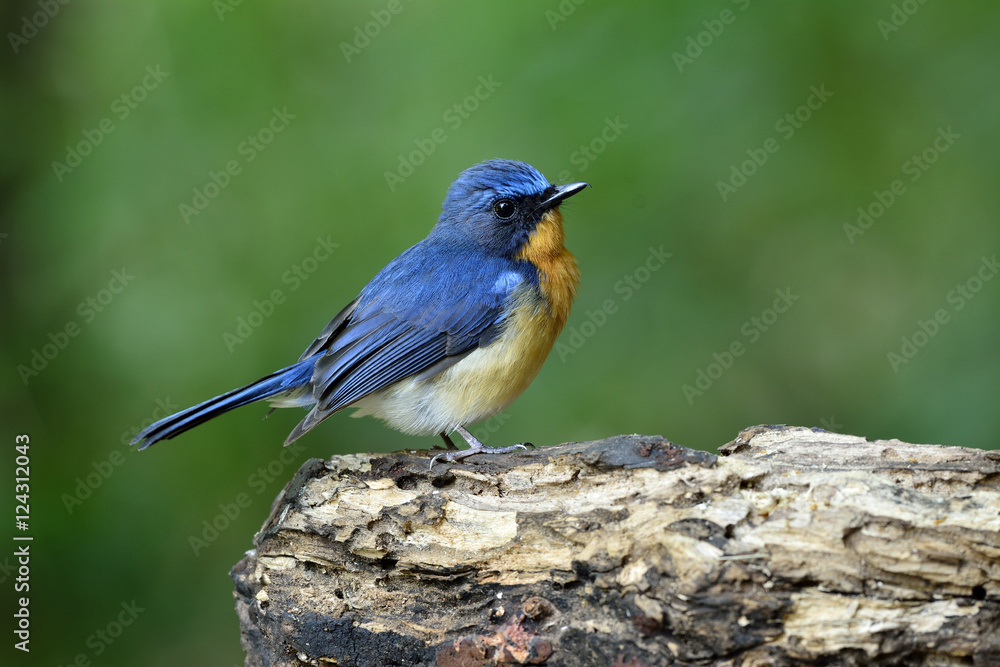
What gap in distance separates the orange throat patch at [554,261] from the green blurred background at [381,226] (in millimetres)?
421

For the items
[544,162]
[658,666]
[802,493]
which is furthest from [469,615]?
[544,162]

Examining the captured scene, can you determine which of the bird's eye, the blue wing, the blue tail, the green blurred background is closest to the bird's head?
the bird's eye

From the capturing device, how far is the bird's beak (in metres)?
4.42

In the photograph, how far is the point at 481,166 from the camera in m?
4.62

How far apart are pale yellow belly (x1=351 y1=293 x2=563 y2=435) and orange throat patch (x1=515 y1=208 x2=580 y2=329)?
16 cm

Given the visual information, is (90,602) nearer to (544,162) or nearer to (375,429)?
(375,429)

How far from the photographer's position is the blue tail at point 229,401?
398 cm

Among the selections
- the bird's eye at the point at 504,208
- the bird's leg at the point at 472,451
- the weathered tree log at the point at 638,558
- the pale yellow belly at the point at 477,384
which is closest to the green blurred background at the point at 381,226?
the bird's eye at the point at 504,208

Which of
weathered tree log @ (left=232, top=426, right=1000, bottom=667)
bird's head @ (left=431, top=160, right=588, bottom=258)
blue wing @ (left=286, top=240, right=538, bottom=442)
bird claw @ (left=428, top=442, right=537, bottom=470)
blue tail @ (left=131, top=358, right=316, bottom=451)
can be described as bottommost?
weathered tree log @ (left=232, top=426, right=1000, bottom=667)

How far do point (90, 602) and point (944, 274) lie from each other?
212 inches

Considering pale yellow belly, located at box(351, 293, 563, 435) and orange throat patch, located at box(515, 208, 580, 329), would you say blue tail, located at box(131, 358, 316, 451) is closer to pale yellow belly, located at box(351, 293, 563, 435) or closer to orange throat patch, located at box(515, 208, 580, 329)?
pale yellow belly, located at box(351, 293, 563, 435)

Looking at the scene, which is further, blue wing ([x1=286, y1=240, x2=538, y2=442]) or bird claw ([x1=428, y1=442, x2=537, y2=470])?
blue wing ([x1=286, y1=240, x2=538, y2=442])

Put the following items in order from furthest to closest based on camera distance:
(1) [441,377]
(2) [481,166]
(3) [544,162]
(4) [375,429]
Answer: (4) [375,429], (3) [544,162], (2) [481,166], (1) [441,377]

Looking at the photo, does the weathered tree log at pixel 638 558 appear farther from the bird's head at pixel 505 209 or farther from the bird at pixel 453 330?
the bird's head at pixel 505 209
